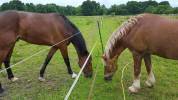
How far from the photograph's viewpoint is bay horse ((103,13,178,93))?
580cm

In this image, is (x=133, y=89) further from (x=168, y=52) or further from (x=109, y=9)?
(x=109, y=9)

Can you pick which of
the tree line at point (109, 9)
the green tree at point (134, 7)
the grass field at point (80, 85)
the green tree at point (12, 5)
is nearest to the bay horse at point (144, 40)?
the grass field at point (80, 85)

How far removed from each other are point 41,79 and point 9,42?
1318 mm

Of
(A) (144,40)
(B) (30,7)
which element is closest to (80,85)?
(A) (144,40)

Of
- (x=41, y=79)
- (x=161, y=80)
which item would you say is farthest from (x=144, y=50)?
(x=41, y=79)

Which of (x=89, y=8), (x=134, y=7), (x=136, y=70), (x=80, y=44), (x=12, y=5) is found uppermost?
(x=80, y=44)

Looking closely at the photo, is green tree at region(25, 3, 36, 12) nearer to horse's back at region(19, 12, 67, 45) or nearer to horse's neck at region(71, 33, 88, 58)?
horse's back at region(19, 12, 67, 45)

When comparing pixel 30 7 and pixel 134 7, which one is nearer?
pixel 134 7

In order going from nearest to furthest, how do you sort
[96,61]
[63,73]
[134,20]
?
[134,20]
[63,73]
[96,61]

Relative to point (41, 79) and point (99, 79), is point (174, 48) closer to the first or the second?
point (99, 79)

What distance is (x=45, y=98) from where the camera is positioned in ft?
19.9

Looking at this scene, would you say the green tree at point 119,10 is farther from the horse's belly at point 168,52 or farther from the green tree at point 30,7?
the horse's belly at point 168,52

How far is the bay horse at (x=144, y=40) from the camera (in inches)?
228

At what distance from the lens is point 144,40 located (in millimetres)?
5988
